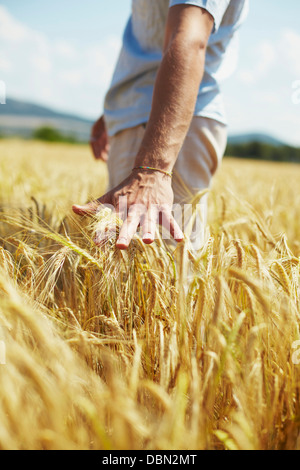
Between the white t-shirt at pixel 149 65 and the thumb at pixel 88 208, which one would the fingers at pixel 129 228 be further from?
the white t-shirt at pixel 149 65

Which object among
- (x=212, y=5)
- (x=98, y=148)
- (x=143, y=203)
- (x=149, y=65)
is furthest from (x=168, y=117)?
(x=98, y=148)

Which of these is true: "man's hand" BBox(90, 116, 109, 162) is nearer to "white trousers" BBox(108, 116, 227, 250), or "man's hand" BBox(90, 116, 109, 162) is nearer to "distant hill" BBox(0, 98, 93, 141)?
"white trousers" BBox(108, 116, 227, 250)

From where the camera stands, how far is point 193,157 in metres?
1.59

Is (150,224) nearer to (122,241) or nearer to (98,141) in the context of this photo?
(122,241)

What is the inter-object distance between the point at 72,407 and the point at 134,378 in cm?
16

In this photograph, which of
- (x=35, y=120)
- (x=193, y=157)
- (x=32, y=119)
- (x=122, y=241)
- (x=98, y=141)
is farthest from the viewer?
(x=32, y=119)

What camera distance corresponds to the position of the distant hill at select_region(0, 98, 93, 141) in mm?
91812

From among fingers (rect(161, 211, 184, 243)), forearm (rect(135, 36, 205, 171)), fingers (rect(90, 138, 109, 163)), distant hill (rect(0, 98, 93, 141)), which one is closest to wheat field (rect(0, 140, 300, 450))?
fingers (rect(161, 211, 184, 243))

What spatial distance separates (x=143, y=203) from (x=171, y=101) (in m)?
0.30

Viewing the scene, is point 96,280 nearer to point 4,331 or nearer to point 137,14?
point 4,331

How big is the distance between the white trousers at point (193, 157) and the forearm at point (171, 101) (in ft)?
1.26

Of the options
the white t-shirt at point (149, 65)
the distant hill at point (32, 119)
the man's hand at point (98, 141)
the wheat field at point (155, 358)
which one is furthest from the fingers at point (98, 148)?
the distant hill at point (32, 119)

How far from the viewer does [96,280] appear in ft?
3.66

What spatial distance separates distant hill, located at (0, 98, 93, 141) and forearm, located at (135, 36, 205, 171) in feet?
287
